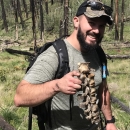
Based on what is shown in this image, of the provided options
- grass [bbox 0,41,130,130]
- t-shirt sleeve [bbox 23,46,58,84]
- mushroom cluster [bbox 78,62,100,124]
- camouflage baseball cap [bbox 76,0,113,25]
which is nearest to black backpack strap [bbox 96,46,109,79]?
camouflage baseball cap [bbox 76,0,113,25]

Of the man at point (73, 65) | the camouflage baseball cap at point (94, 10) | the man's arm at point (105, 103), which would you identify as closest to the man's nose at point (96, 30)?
the man at point (73, 65)

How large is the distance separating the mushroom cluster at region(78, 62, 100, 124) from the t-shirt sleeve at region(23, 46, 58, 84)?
415mm

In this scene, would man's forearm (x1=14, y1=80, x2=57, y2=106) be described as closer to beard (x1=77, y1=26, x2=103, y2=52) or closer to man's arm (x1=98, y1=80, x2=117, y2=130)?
beard (x1=77, y1=26, x2=103, y2=52)

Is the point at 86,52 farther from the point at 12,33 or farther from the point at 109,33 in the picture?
the point at 12,33

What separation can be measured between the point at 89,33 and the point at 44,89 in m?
0.83

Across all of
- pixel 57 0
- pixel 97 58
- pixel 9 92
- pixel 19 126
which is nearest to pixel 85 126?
pixel 97 58

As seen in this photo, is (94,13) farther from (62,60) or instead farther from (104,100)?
(104,100)

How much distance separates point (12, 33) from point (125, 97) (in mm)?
33807

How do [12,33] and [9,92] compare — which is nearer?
[9,92]

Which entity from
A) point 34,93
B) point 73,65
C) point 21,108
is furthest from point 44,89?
point 21,108

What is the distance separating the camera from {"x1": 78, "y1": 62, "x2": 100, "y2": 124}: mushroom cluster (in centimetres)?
178

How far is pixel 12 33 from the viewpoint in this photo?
39.2 m

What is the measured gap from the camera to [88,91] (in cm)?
184

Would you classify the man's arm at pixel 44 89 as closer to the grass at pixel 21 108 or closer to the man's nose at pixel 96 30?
the man's nose at pixel 96 30
